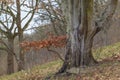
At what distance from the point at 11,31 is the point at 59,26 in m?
4.18

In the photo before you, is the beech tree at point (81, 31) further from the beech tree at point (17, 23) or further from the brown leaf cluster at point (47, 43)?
the beech tree at point (17, 23)

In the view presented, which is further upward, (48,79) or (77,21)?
(77,21)

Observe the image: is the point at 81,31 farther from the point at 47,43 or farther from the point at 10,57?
the point at 10,57

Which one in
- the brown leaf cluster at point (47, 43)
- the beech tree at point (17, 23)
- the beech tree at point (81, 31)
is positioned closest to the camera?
the beech tree at point (81, 31)

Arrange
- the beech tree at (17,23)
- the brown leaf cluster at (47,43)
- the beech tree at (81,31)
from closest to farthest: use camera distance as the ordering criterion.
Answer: the beech tree at (81,31)
the brown leaf cluster at (47,43)
the beech tree at (17,23)

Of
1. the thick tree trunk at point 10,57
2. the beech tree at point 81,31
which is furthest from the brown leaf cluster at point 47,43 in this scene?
the thick tree trunk at point 10,57

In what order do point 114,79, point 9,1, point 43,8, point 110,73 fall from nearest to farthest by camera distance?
point 114,79 < point 110,73 < point 9,1 < point 43,8

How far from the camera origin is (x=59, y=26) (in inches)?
1008

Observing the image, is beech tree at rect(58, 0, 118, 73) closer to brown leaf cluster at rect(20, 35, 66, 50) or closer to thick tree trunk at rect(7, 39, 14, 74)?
brown leaf cluster at rect(20, 35, 66, 50)

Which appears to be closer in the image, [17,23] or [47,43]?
[47,43]

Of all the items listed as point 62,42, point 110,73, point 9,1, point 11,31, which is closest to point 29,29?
point 11,31

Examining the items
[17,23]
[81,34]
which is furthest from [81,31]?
[17,23]

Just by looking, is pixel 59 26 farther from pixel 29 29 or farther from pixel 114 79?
pixel 114 79

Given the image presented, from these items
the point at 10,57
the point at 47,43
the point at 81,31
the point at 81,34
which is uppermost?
the point at 81,31
